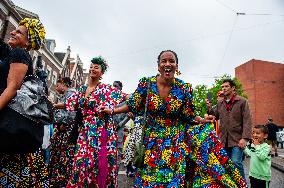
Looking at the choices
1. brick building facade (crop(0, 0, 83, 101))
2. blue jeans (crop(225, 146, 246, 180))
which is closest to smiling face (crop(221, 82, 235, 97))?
blue jeans (crop(225, 146, 246, 180))

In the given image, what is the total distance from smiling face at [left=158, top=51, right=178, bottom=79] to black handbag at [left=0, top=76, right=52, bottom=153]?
4.27 feet

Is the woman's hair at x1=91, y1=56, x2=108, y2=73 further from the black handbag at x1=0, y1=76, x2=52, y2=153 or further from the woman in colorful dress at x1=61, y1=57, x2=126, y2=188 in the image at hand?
the black handbag at x1=0, y1=76, x2=52, y2=153

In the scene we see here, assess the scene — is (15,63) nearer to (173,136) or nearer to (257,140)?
(173,136)

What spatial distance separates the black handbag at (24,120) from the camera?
2.04m

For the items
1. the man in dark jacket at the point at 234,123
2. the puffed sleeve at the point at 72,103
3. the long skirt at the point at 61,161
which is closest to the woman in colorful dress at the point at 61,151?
the long skirt at the point at 61,161

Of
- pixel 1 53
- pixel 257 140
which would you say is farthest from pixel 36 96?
pixel 257 140

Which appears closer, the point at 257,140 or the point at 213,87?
the point at 257,140

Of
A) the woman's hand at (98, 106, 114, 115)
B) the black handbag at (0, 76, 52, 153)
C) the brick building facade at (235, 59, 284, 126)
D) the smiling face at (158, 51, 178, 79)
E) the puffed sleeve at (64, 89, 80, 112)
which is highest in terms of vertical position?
the brick building facade at (235, 59, 284, 126)

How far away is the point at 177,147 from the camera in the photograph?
2842 mm

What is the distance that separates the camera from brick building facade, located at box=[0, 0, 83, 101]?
2050 cm

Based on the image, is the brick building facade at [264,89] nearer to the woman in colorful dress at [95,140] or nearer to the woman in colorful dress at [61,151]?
the woman in colorful dress at [61,151]

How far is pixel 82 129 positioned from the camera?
3.91 metres

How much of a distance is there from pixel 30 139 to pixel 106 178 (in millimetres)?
1796

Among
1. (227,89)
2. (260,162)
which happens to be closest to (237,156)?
(260,162)
